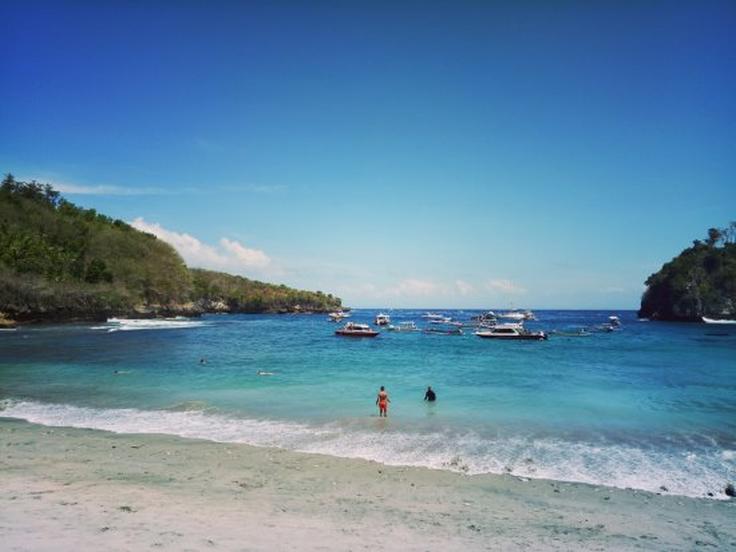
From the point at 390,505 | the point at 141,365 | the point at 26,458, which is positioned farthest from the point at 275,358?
the point at 390,505

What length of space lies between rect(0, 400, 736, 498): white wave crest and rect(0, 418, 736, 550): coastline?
0.97 metres

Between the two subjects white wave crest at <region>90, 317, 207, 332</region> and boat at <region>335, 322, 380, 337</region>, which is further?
white wave crest at <region>90, 317, 207, 332</region>

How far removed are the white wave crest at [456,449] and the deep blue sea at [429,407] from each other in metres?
0.07

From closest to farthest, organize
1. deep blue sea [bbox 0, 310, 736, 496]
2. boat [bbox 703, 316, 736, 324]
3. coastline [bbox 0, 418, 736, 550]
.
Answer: coastline [bbox 0, 418, 736, 550]
deep blue sea [bbox 0, 310, 736, 496]
boat [bbox 703, 316, 736, 324]

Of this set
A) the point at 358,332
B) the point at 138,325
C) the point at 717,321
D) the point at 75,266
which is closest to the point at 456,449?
the point at 358,332

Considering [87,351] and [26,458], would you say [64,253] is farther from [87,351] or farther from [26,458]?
[26,458]

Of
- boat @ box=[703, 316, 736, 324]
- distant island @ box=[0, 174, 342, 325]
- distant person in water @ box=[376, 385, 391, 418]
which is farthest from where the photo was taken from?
boat @ box=[703, 316, 736, 324]

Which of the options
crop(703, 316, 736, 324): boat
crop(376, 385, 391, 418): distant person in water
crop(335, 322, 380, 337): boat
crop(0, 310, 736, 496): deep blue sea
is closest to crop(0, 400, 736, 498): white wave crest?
crop(0, 310, 736, 496): deep blue sea

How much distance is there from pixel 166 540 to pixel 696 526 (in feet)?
33.7

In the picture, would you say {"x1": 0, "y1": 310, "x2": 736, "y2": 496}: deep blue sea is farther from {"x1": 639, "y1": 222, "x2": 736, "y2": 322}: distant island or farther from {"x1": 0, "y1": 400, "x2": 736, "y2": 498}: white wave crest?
{"x1": 639, "y1": 222, "x2": 736, "y2": 322}: distant island

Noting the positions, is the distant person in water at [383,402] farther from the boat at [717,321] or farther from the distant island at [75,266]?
the boat at [717,321]

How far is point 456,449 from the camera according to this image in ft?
53.8

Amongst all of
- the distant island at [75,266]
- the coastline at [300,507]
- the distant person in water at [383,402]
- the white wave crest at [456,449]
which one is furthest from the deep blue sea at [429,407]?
the distant island at [75,266]

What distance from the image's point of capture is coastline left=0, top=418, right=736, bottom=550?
840cm
